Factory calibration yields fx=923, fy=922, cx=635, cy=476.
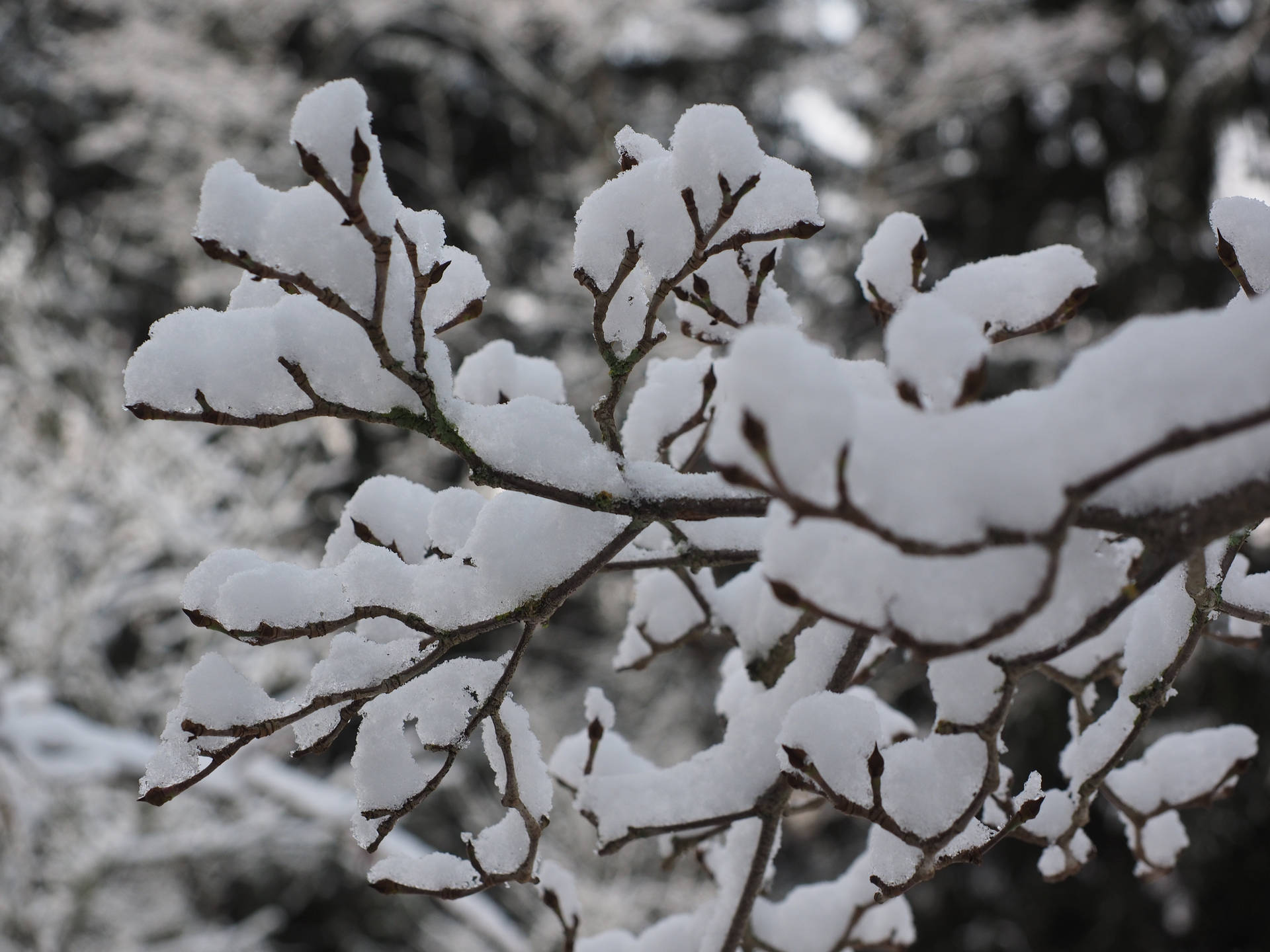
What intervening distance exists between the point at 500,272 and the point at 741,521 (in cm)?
572

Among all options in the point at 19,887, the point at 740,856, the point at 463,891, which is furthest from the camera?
the point at 19,887

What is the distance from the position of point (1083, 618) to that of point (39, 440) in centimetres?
541

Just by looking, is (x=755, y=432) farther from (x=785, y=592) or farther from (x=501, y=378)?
(x=501, y=378)

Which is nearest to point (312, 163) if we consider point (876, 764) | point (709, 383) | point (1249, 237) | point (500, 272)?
point (709, 383)

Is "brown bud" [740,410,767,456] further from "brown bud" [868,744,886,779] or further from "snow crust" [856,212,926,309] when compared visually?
"snow crust" [856,212,926,309]

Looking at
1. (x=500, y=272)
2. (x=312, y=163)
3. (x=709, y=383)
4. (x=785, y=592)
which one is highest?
(x=500, y=272)

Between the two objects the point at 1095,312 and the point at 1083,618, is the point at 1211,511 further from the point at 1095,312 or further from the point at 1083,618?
the point at 1095,312

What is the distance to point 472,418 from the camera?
0.78 metres

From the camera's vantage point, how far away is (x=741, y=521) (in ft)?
3.17

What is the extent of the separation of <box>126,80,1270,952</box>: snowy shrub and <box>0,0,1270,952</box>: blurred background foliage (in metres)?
3.36

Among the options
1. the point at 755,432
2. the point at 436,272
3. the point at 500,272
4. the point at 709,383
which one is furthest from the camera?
the point at 500,272

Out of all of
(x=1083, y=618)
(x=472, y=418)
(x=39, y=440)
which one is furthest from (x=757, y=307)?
(x=39, y=440)

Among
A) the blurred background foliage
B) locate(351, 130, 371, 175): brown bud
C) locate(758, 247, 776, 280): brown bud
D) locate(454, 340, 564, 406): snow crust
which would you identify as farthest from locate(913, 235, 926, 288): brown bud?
the blurred background foliage

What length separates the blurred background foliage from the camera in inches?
184
